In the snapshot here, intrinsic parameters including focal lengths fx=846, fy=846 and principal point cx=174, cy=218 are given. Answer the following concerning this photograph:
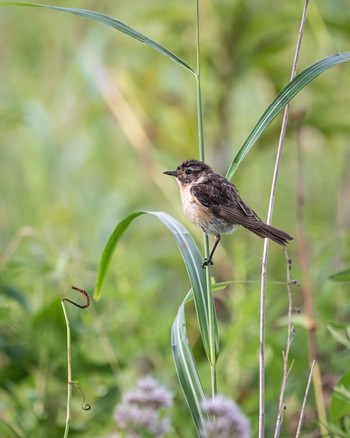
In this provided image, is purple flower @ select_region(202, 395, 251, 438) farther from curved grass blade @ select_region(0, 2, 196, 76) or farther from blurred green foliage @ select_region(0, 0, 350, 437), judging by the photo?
blurred green foliage @ select_region(0, 0, 350, 437)

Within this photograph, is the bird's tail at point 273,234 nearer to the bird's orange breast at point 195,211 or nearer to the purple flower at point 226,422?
the bird's orange breast at point 195,211

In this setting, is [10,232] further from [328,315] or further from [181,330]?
[181,330]

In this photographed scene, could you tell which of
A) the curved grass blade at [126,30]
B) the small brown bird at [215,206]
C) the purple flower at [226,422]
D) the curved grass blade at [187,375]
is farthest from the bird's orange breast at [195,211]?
the purple flower at [226,422]

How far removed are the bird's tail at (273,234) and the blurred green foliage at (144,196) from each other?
0.69 m

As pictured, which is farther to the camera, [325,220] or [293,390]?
[325,220]

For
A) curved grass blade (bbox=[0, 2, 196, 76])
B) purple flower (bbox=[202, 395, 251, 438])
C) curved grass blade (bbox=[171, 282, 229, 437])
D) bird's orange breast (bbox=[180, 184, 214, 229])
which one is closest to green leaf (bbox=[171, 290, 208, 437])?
curved grass blade (bbox=[171, 282, 229, 437])

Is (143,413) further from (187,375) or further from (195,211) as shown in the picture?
(195,211)

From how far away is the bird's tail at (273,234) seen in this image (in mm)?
2235

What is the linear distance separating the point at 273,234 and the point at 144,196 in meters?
4.70

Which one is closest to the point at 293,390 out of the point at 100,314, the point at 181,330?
the point at 100,314

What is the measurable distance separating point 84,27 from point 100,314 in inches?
162

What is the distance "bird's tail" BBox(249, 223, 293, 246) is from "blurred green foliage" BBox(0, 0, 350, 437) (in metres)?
0.69

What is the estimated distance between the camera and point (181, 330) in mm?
2320

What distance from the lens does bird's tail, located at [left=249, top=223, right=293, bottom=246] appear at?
2.23 meters
